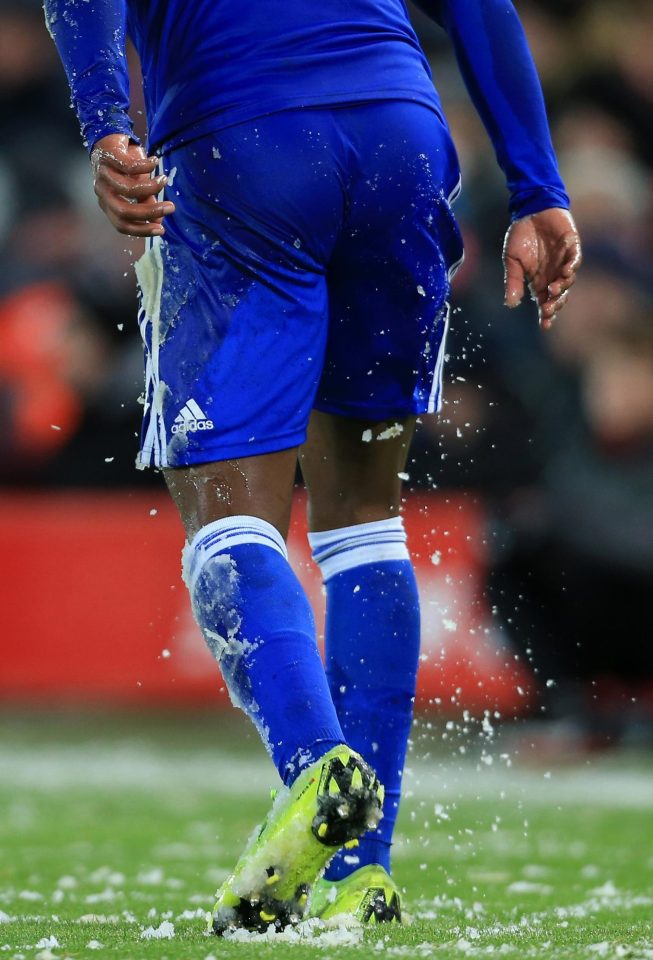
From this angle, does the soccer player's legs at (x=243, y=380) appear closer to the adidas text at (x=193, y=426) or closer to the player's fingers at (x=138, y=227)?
the adidas text at (x=193, y=426)

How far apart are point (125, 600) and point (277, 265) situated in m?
3.48

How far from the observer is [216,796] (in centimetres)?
411

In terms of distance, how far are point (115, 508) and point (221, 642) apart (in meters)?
3.66

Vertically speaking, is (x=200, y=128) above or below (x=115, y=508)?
below

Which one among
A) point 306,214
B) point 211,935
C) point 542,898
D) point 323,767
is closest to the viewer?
point 323,767

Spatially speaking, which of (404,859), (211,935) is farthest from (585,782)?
(211,935)

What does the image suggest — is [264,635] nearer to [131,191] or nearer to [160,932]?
[160,932]

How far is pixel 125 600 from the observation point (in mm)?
5234

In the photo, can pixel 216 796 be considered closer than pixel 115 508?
Yes

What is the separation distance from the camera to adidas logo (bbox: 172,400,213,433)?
1815mm

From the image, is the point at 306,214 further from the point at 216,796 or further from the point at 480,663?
the point at 480,663

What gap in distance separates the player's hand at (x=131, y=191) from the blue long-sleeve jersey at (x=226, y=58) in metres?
0.05

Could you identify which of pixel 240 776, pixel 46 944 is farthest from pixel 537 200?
pixel 240 776

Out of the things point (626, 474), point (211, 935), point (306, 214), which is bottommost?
point (211, 935)
